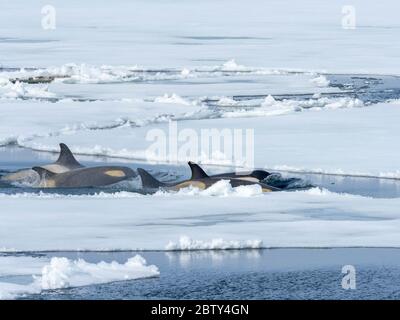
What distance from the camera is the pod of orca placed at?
1159cm

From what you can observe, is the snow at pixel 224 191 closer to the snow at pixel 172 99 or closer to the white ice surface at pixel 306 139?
the white ice surface at pixel 306 139

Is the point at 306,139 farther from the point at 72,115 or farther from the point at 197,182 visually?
the point at 72,115

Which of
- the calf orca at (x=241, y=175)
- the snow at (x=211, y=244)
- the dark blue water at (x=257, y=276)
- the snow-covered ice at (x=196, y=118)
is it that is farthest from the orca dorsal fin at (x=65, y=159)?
the dark blue water at (x=257, y=276)

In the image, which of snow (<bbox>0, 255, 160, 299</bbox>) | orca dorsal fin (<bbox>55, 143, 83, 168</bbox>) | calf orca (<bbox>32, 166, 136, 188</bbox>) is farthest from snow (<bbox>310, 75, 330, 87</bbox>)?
snow (<bbox>0, 255, 160, 299</bbox>)

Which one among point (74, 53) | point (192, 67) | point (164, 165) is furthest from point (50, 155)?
point (74, 53)

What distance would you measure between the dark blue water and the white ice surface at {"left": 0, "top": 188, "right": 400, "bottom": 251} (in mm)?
219

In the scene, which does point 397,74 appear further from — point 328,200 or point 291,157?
point 328,200

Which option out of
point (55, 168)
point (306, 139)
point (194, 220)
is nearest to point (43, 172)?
point (55, 168)

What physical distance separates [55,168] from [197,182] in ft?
5.89

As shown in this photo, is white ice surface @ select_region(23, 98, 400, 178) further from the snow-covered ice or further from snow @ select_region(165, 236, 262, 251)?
snow @ select_region(165, 236, 262, 251)

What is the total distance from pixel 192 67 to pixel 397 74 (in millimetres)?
4057

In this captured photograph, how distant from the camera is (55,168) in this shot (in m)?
12.6

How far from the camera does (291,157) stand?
1377 cm
